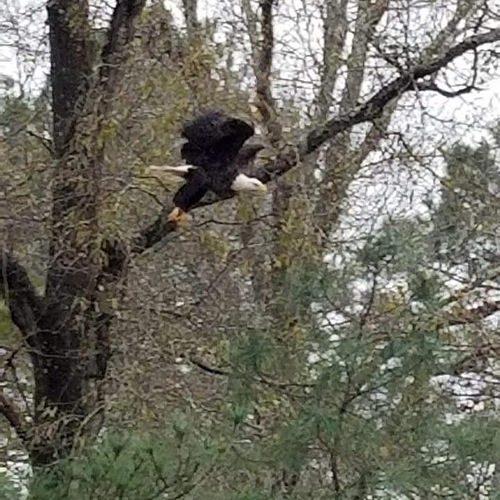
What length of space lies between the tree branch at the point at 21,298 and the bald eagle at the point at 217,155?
3.00ft

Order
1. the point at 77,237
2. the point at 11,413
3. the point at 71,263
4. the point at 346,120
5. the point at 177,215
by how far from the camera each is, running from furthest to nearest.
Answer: the point at 11,413 < the point at 346,120 < the point at 71,263 < the point at 77,237 < the point at 177,215

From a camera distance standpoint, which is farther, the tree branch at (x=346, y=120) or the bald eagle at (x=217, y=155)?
the tree branch at (x=346, y=120)

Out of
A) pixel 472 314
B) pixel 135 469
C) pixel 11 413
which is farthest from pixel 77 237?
pixel 472 314

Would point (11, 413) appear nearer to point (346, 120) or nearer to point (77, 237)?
point (77, 237)

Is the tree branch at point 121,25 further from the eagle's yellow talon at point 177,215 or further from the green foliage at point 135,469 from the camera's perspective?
the green foliage at point 135,469

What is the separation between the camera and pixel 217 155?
229 centimetres

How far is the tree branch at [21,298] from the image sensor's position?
3.10 meters

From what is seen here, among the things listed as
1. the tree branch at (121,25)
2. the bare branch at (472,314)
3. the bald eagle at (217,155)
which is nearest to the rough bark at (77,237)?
the tree branch at (121,25)

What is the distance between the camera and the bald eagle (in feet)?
7.34

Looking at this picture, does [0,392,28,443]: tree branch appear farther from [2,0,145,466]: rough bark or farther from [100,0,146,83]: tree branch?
[100,0,146,83]: tree branch

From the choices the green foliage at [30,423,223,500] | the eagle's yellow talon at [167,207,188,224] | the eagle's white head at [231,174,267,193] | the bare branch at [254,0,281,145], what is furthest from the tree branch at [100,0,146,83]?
the green foliage at [30,423,223,500]

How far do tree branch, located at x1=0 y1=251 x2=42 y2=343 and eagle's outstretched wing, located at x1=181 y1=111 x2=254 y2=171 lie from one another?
94cm

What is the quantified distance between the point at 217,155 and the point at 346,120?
2.58 ft

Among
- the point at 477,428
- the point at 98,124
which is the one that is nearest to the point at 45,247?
the point at 98,124
